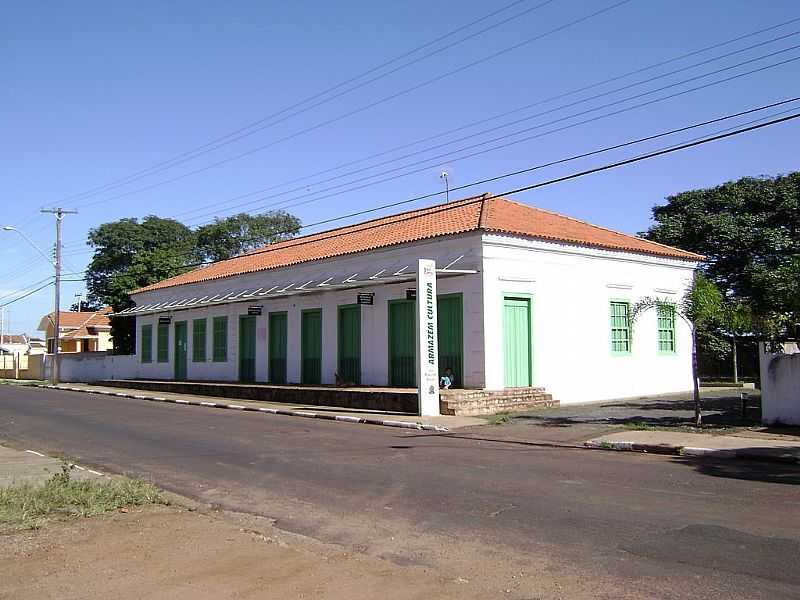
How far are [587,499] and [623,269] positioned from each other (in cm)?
1826

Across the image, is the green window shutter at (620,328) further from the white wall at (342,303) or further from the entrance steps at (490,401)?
the white wall at (342,303)

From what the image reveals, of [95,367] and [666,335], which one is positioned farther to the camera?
[95,367]

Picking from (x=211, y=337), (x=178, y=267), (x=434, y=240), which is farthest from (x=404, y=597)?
(x=178, y=267)

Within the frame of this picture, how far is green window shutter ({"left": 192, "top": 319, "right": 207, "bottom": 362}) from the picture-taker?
3588 cm

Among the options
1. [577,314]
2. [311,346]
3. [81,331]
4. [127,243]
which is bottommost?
[311,346]

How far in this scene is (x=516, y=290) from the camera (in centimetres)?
2255

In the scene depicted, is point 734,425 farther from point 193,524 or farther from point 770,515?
point 193,524

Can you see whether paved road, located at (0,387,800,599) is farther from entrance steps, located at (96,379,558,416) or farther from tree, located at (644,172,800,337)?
tree, located at (644,172,800,337)

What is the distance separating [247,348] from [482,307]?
14.2 m

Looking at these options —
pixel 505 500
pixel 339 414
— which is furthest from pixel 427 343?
pixel 505 500

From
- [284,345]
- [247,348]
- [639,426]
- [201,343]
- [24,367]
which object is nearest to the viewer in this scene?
[639,426]

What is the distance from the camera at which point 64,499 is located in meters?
8.18

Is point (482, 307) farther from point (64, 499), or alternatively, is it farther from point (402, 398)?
point (64, 499)

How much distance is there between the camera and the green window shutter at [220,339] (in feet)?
112
